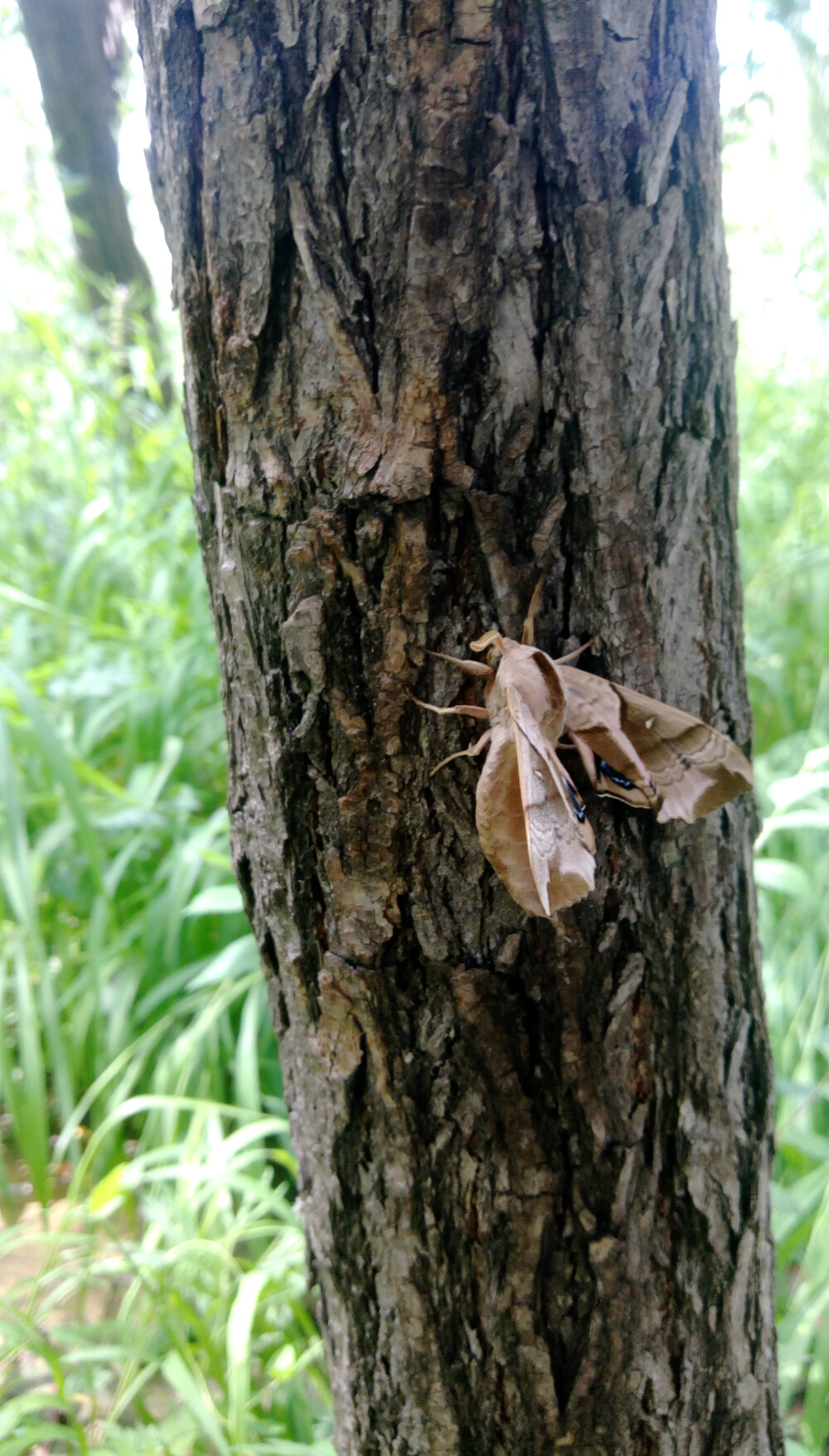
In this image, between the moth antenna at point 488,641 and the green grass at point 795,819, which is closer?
the moth antenna at point 488,641

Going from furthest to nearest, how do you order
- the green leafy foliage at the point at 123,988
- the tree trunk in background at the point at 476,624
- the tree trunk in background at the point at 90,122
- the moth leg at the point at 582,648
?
the tree trunk in background at the point at 90,122
the green leafy foliage at the point at 123,988
the moth leg at the point at 582,648
the tree trunk in background at the point at 476,624

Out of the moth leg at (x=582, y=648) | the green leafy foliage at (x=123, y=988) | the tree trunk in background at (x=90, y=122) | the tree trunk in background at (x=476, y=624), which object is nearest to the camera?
the tree trunk in background at (x=476, y=624)

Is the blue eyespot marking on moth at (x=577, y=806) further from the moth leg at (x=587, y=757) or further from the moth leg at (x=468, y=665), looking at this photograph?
the moth leg at (x=468, y=665)

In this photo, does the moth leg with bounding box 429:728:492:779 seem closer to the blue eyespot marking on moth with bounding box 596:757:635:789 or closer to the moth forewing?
the moth forewing

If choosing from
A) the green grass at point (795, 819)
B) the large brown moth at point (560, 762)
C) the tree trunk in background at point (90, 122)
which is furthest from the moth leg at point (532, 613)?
the tree trunk in background at point (90, 122)

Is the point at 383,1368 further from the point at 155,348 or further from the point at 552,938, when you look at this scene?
the point at 155,348

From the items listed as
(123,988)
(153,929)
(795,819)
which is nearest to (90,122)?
(153,929)

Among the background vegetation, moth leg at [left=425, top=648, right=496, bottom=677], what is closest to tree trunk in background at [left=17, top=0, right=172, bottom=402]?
the background vegetation
